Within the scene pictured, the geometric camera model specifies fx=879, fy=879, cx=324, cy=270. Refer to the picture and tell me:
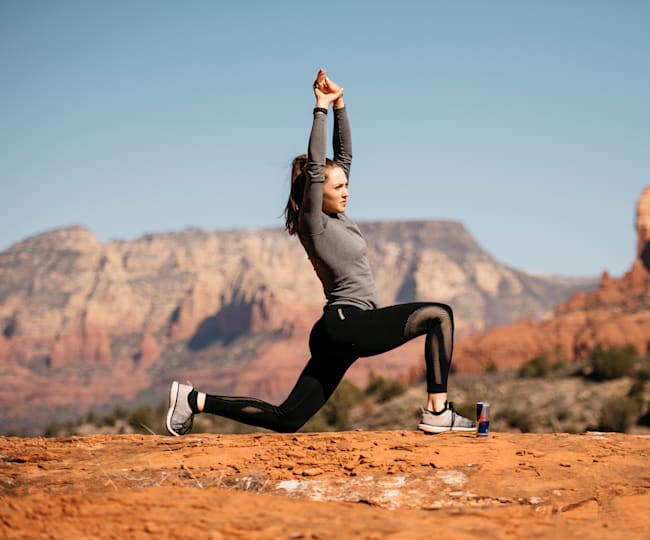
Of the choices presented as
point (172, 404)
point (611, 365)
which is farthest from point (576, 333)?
point (172, 404)

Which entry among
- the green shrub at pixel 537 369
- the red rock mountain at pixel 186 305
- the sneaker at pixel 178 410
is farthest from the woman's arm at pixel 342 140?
the red rock mountain at pixel 186 305

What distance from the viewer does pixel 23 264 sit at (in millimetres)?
149375

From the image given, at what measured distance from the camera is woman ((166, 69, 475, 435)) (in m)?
5.42

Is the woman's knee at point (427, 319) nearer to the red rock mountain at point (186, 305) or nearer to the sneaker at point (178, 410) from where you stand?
the sneaker at point (178, 410)

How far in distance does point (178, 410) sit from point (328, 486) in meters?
1.53

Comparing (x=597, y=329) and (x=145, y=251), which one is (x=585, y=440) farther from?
(x=145, y=251)

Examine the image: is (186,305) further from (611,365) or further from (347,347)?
(347,347)

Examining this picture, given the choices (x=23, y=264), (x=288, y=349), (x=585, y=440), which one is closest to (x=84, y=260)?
(x=23, y=264)

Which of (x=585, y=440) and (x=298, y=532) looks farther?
(x=585, y=440)

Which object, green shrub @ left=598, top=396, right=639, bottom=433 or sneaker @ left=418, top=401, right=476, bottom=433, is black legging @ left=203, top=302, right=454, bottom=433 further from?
green shrub @ left=598, top=396, right=639, bottom=433

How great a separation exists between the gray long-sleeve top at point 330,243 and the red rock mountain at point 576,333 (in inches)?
1837

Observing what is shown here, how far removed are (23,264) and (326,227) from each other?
501 ft

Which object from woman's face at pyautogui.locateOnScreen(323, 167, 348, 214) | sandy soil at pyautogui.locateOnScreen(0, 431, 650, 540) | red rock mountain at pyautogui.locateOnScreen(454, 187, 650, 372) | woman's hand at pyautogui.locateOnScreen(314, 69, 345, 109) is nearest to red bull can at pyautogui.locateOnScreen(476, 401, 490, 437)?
sandy soil at pyautogui.locateOnScreen(0, 431, 650, 540)

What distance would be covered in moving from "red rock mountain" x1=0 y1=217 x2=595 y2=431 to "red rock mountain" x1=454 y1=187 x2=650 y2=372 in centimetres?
4067
